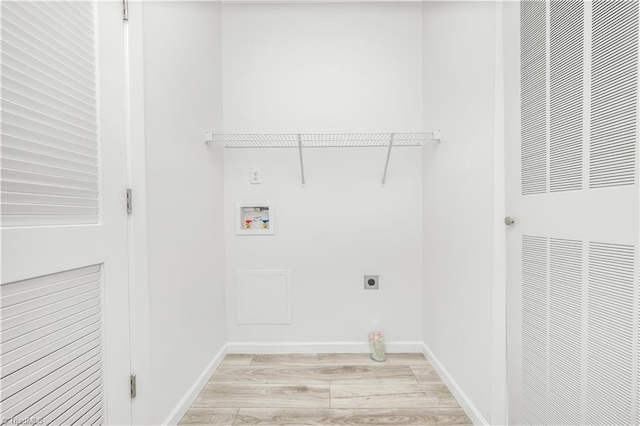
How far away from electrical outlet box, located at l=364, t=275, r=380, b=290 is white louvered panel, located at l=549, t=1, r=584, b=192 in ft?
4.34

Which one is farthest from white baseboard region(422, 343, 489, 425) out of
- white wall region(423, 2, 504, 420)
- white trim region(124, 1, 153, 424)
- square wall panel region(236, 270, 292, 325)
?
white trim region(124, 1, 153, 424)

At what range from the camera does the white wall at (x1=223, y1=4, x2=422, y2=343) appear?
2.14 meters

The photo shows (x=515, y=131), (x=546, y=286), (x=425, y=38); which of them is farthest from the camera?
(x=425, y=38)

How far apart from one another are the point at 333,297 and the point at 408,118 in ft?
4.75

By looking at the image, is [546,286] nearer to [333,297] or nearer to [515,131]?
[515,131]

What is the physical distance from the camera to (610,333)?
0.85m

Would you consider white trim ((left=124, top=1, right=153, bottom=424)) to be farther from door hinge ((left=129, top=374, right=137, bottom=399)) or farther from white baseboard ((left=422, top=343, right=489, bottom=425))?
white baseboard ((left=422, top=343, right=489, bottom=425))

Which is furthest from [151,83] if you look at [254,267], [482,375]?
[482,375]

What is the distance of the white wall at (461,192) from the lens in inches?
53.5

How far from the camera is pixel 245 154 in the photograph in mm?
2150

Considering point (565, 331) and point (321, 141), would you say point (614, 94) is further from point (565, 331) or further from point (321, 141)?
point (321, 141)

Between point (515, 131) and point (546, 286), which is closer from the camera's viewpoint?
point (546, 286)

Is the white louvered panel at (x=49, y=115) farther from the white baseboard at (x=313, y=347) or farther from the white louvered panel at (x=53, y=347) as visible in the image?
the white baseboard at (x=313, y=347)

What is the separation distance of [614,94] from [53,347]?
1.84m
